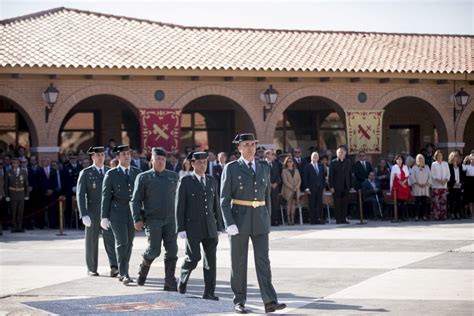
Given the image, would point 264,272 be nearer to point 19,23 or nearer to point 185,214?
point 185,214

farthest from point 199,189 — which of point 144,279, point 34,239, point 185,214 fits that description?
point 34,239

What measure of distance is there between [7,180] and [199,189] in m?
11.8

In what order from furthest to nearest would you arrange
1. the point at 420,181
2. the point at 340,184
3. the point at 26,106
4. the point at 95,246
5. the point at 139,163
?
the point at 26,106 → the point at 420,181 → the point at 340,184 → the point at 139,163 → the point at 95,246

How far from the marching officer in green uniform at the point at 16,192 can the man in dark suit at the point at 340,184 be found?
744 centimetres

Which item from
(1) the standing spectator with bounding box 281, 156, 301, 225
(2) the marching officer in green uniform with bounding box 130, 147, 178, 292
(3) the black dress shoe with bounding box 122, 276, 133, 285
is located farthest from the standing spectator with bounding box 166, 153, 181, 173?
(2) the marching officer in green uniform with bounding box 130, 147, 178, 292

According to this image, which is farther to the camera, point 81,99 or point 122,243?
point 81,99

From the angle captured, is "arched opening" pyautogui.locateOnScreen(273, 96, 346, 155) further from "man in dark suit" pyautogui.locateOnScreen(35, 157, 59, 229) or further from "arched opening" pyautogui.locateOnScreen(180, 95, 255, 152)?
"man in dark suit" pyautogui.locateOnScreen(35, 157, 59, 229)

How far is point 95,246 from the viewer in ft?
49.8

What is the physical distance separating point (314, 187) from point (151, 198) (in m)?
11.7

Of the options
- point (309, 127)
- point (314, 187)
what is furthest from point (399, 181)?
point (309, 127)

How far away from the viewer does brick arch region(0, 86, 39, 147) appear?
1027 inches

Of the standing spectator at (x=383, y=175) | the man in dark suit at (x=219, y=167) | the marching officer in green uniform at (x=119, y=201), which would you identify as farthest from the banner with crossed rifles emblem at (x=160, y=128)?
the marching officer in green uniform at (x=119, y=201)

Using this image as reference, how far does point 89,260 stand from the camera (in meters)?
15.0

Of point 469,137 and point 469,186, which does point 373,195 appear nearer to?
point 469,186
